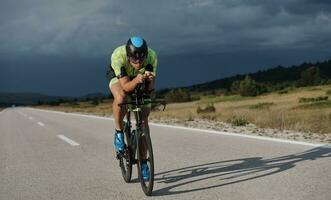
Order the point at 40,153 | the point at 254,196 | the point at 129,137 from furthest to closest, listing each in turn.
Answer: the point at 40,153 < the point at 129,137 < the point at 254,196

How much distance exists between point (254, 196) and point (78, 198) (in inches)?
79.6

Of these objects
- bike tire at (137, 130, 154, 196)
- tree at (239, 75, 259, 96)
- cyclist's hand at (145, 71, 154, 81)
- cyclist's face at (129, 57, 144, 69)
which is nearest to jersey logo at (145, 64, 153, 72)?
cyclist's face at (129, 57, 144, 69)

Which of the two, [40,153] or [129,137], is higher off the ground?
[129,137]

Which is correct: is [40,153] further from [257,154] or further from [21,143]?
[257,154]

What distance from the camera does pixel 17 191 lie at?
20.7 ft

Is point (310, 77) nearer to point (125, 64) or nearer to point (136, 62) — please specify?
point (125, 64)

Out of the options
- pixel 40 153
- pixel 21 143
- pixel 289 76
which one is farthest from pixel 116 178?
pixel 289 76

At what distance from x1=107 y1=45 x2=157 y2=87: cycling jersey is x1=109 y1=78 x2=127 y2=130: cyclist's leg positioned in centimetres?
14

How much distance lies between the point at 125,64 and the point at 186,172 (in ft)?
6.62

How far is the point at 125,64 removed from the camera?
590 cm

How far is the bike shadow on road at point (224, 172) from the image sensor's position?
6068 mm

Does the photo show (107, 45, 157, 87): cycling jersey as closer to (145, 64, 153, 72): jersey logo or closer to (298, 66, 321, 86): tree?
(145, 64, 153, 72): jersey logo

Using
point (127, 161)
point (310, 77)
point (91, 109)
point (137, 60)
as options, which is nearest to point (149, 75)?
point (137, 60)

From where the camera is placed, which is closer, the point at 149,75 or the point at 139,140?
the point at 149,75
